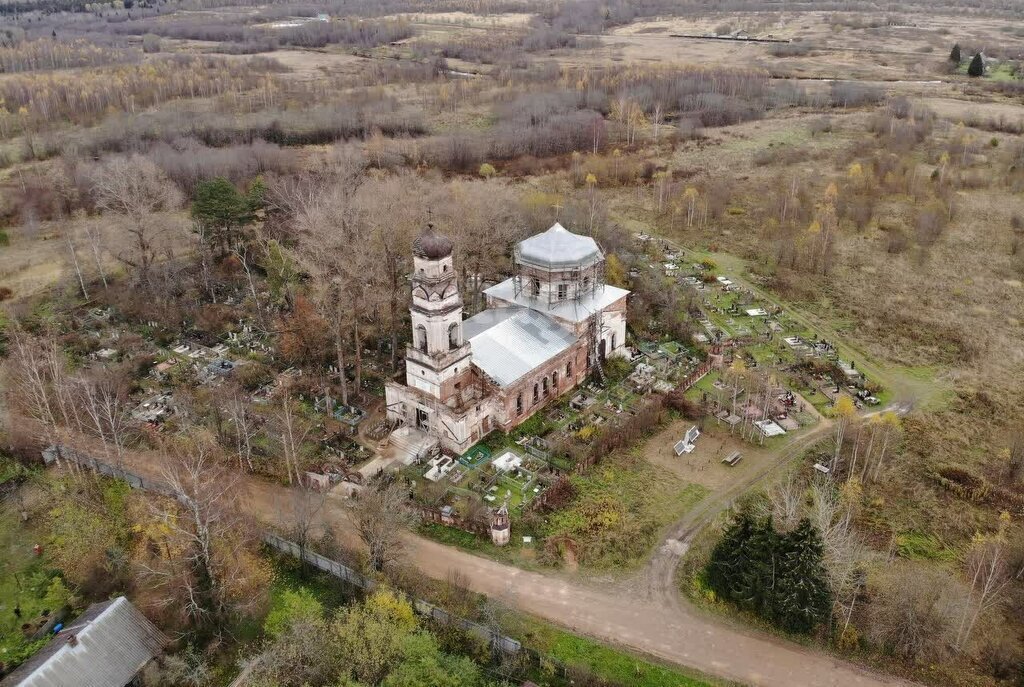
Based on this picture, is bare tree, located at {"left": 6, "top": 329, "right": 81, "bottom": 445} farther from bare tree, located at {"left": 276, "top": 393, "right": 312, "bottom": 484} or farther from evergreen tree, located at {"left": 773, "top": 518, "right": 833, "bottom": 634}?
evergreen tree, located at {"left": 773, "top": 518, "right": 833, "bottom": 634}

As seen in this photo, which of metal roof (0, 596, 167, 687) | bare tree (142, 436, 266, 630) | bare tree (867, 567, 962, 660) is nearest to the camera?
metal roof (0, 596, 167, 687)

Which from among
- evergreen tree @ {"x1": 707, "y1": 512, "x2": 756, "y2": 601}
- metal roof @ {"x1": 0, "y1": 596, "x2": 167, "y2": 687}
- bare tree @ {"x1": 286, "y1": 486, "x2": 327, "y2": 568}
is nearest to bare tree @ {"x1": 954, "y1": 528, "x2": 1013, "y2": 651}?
evergreen tree @ {"x1": 707, "y1": 512, "x2": 756, "y2": 601}

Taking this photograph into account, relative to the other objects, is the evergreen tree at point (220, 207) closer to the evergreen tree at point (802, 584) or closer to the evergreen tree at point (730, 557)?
the evergreen tree at point (730, 557)

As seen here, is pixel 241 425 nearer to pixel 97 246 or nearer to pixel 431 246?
pixel 431 246

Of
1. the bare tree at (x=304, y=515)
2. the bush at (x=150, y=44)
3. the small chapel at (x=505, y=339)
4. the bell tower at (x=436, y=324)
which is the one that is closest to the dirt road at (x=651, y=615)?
the bare tree at (x=304, y=515)

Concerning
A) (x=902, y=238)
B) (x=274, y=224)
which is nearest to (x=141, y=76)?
(x=274, y=224)

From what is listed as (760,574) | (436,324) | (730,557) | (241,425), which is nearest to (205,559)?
(241,425)

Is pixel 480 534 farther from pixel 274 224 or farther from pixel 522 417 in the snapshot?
pixel 274 224
